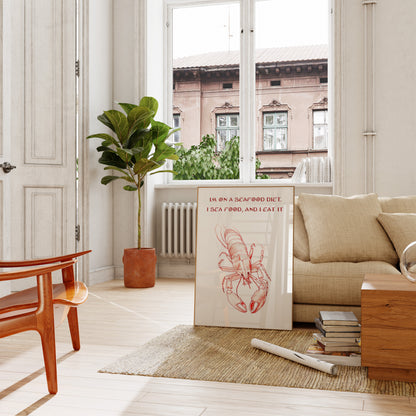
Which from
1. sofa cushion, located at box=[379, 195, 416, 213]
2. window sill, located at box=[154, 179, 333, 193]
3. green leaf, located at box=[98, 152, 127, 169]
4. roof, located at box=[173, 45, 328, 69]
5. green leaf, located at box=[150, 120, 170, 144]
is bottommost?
sofa cushion, located at box=[379, 195, 416, 213]

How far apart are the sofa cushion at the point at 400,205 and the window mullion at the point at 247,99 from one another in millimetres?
2079

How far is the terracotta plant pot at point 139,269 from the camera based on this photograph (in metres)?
4.86

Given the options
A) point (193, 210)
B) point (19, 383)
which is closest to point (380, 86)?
point (193, 210)

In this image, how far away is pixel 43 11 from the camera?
4.55 m

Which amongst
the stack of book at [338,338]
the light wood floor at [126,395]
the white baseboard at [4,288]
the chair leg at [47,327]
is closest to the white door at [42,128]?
the white baseboard at [4,288]

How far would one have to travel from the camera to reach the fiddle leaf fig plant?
4.77 meters

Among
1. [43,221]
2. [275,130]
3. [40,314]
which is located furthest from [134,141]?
[40,314]

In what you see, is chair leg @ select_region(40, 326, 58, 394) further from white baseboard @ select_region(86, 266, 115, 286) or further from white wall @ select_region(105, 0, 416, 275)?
white wall @ select_region(105, 0, 416, 275)

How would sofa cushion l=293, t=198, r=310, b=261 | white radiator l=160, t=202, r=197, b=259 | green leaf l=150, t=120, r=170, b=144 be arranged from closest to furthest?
sofa cushion l=293, t=198, r=310, b=261 < green leaf l=150, t=120, r=170, b=144 < white radiator l=160, t=202, r=197, b=259

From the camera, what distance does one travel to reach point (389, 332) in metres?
2.16

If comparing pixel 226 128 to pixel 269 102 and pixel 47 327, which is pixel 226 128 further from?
pixel 47 327

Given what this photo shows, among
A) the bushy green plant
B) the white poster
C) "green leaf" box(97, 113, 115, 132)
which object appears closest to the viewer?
the white poster

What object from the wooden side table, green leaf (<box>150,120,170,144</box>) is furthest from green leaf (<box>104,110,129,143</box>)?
the wooden side table

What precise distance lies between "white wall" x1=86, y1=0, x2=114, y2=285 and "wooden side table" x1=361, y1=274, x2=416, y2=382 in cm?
329
